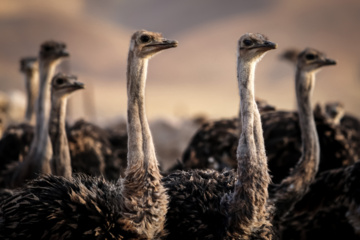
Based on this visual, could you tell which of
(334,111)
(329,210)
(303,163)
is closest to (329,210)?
(329,210)

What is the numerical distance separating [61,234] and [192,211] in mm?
861

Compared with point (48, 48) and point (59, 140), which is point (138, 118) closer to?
point (59, 140)

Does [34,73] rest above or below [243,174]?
above

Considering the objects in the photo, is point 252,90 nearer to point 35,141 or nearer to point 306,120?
point 306,120

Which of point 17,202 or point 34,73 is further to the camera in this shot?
point 34,73

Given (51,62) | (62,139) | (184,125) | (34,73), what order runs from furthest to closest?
1. (184,125)
2. (34,73)
3. (51,62)
4. (62,139)

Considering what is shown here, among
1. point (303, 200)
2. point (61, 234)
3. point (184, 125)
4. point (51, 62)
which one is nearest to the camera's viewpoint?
point (61, 234)

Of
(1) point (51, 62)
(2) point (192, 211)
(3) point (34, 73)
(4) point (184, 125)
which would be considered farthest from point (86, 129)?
(4) point (184, 125)

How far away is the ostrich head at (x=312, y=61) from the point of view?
5788mm

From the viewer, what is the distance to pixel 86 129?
6.57 m

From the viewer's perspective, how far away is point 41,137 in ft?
18.3

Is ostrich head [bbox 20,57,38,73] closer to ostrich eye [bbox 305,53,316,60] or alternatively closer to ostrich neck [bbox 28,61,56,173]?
ostrich neck [bbox 28,61,56,173]

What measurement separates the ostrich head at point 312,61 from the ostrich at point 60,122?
2.32 metres

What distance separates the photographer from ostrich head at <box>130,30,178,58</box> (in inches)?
146
